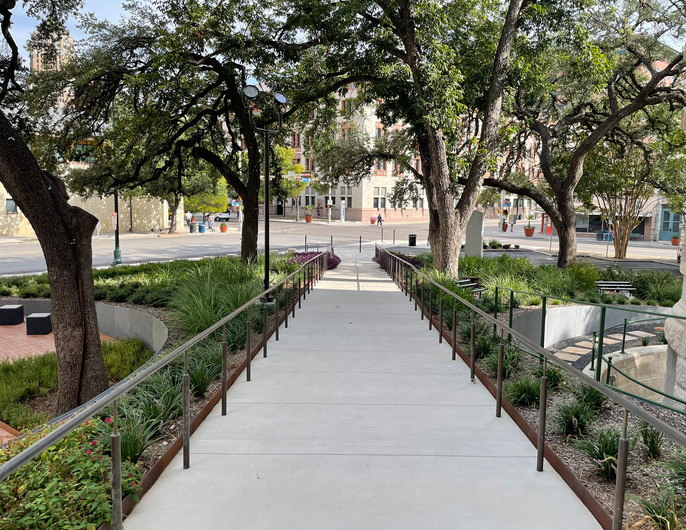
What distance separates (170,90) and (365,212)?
59.8 m

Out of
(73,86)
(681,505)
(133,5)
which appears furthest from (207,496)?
(133,5)

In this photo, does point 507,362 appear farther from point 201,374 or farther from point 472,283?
point 472,283

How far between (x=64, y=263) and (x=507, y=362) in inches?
236

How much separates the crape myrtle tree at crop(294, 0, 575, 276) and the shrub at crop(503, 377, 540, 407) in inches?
356

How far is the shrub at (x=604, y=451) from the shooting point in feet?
13.4

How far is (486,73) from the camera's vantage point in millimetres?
16875

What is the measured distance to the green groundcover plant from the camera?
319 cm

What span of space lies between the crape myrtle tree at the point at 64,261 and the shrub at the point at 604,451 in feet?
21.1

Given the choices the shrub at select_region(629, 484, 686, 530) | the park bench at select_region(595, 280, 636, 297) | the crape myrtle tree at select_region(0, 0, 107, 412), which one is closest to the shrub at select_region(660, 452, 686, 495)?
the shrub at select_region(629, 484, 686, 530)

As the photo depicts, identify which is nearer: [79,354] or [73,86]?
[79,354]

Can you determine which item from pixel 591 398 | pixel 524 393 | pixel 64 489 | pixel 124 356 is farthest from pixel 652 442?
pixel 124 356

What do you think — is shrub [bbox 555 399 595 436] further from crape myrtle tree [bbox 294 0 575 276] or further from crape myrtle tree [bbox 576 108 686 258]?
crape myrtle tree [bbox 576 108 686 258]

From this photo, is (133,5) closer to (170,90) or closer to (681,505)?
(170,90)

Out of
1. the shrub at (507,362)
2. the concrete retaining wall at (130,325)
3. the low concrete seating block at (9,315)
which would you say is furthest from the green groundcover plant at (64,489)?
the low concrete seating block at (9,315)
